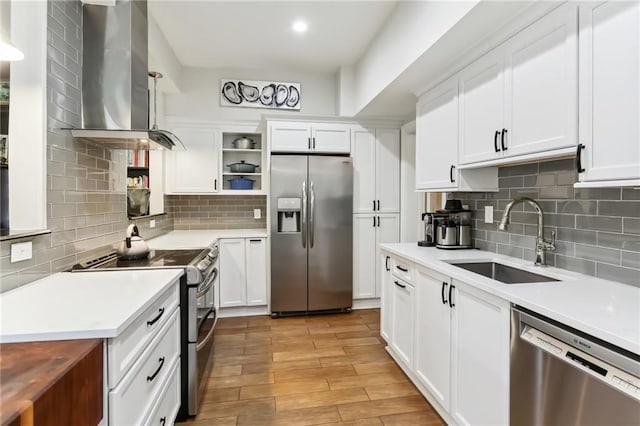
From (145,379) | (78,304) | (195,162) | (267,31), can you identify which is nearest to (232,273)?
(195,162)

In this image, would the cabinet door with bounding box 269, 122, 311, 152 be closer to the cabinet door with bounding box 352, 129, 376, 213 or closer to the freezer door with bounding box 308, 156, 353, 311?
the freezer door with bounding box 308, 156, 353, 311

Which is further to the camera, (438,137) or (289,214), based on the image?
(289,214)

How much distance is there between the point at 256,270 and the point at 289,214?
742 mm

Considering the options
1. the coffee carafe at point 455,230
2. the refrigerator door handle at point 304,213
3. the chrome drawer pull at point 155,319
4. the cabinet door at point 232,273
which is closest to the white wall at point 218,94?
the refrigerator door handle at point 304,213

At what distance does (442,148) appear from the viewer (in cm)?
249

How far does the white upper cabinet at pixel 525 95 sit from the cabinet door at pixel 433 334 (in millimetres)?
832

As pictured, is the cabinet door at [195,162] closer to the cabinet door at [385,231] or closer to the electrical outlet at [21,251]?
the cabinet door at [385,231]

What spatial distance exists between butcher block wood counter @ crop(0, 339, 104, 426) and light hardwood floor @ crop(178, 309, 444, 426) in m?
1.20

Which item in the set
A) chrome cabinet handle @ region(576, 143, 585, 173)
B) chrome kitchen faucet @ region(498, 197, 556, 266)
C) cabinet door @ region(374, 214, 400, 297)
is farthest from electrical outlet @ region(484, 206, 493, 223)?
cabinet door @ region(374, 214, 400, 297)

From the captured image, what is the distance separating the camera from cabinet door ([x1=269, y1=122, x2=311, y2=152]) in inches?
141

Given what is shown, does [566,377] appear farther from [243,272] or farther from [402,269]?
[243,272]

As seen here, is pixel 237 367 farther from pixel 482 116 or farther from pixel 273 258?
pixel 482 116

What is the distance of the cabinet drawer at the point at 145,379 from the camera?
112cm

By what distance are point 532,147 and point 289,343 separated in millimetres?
2444
